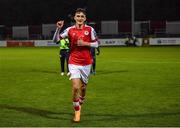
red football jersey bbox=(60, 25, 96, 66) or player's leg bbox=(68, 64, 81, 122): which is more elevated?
red football jersey bbox=(60, 25, 96, 66)

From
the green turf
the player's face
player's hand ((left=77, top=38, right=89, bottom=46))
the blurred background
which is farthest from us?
the blurred background

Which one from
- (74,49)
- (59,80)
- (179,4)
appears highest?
(179,4)

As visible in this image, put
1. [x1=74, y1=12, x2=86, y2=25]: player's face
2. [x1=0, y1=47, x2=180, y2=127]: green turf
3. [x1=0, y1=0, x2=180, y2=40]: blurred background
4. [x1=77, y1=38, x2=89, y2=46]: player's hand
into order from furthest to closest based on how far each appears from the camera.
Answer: [x1=0, y1=0, x2=180, y2=40]: blurred background
[x1=0, y1=47, x2=180, y2=127]: green turf
[x1=74, y1=12, x2=86, y2=25]: player's face
[x1=77, y1=38, x2=89, y2=46]: player's hand

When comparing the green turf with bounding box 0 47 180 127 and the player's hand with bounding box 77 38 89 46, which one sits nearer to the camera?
the player's hand with bounding box 77 38 89 46

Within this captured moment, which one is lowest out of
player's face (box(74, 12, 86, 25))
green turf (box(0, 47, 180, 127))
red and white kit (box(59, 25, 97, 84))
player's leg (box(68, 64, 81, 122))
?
green turf (box(0, 47, 180, 127))

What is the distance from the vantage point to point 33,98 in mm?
14250

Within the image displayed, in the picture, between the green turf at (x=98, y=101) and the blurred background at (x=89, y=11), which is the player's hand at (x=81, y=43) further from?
the blurred background at (x=89, y=11)

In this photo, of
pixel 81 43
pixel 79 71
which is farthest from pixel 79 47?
pixel 79 71

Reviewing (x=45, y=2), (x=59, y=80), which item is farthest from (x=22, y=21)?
(x=59, y=80)

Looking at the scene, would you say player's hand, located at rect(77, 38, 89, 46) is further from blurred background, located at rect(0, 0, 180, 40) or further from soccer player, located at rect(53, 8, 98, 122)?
blurred background, located at rect(0, 0, 180, 40)

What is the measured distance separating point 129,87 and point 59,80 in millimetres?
4033

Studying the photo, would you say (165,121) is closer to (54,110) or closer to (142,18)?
(54,110)

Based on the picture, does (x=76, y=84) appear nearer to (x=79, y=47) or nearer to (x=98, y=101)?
(x=79, y=47)

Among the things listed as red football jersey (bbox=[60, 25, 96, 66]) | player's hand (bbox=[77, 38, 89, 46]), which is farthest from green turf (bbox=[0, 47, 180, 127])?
player's hand (bbox=[77, 38, 89, 46])
